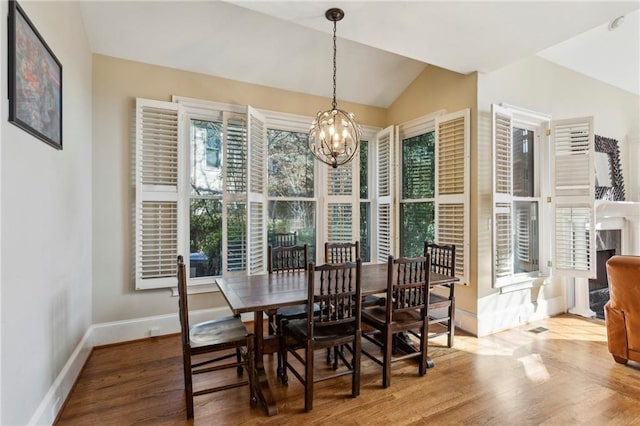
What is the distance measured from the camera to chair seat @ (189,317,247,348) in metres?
2.15

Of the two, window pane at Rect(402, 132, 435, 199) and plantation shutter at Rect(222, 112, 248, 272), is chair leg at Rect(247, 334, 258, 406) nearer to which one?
plantation shutter at Rect(222, 112, 248, 272)

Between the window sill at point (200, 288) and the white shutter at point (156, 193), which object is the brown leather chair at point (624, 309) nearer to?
the window sill at point (200, 288)

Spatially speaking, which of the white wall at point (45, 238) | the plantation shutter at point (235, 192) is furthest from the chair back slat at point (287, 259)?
the white wall at point (45, 238)

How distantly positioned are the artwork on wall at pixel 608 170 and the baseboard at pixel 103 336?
5.23 metres

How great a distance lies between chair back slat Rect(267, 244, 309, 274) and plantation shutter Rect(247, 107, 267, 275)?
0.43 metres

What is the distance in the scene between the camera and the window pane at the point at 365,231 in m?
4.64

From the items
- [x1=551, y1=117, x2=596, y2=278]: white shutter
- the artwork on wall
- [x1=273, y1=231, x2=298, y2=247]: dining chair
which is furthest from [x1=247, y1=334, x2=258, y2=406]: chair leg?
the artwork on wall

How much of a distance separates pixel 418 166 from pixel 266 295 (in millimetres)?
2866

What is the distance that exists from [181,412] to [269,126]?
308 centimetres

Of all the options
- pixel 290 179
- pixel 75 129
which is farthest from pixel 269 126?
pixel 75 129

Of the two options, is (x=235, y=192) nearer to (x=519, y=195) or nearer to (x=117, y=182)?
(x=117, y=182)

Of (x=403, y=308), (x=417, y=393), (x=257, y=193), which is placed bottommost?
(x=417, y=393)

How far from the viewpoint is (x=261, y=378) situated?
2.36m

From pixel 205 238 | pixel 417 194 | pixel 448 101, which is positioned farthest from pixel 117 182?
pixel 448 101
